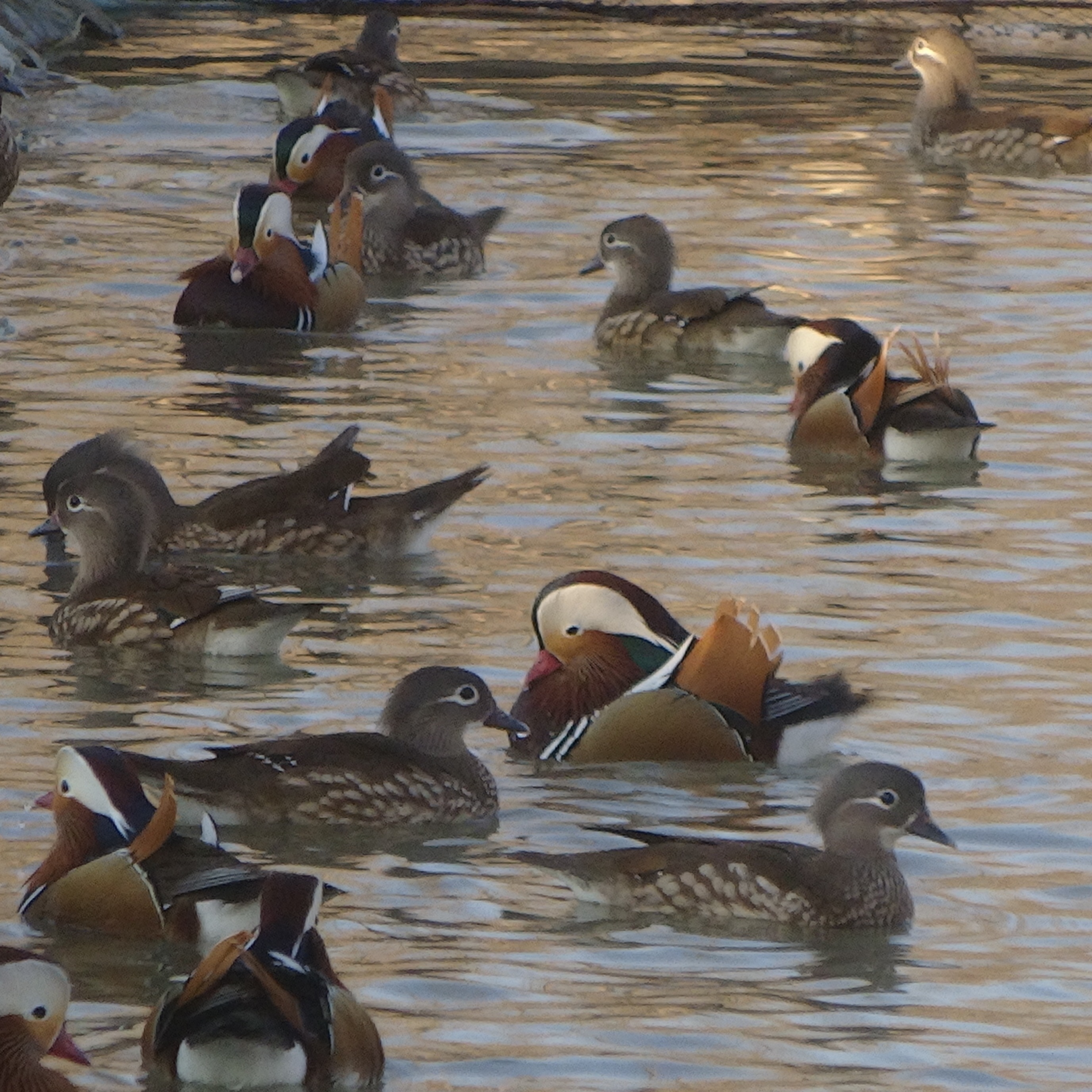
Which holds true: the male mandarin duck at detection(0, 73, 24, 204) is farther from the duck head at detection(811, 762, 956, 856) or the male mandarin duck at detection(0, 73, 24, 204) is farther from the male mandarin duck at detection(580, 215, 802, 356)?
the duck head at detection(811, 762, 956, 856)

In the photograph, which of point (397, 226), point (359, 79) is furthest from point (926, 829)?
point (359, 79)

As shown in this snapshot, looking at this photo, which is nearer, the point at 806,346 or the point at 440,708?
the point at 440,708

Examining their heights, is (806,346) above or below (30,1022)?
above

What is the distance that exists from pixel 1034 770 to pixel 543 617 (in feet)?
4.97

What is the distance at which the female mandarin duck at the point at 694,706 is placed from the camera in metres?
7.96

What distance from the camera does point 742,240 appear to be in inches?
625

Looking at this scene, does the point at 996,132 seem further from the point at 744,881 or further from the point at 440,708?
the point at 744,881

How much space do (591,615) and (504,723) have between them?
2.44 ft

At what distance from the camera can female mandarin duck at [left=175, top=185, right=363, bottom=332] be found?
13.7 meters

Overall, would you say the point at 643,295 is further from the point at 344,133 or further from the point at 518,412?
the point at 344,133

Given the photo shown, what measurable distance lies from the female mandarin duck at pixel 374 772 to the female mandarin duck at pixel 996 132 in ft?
36.9

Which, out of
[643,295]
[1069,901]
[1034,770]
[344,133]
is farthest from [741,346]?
[1069,901]

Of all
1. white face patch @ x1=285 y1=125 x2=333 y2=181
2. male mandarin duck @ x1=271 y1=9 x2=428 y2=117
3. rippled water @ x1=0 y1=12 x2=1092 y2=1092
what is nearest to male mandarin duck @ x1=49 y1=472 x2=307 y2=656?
rippled water @ x1=0 y1=12 x2=1092 y2=1092

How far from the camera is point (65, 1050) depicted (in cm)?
519
